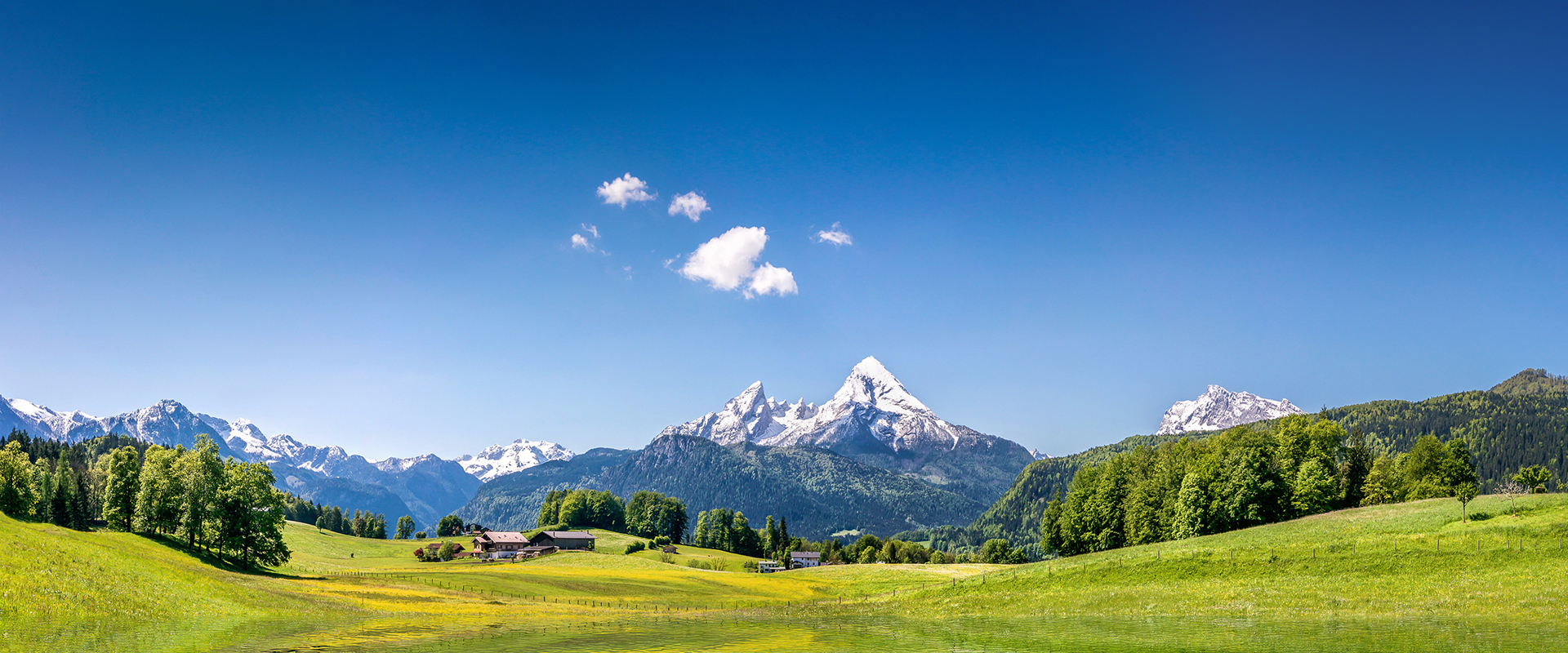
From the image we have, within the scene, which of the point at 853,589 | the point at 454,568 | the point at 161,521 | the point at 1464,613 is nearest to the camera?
the point at 1464,613

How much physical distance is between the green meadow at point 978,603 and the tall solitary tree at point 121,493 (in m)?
17.5

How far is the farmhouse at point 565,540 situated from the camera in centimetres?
18162

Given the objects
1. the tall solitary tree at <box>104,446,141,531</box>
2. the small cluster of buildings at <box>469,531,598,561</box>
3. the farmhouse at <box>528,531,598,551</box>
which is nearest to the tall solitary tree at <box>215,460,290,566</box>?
the tall solitary tree at <box>104,446,141,531</box>

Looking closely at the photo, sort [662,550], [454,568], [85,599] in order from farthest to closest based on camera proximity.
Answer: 1. [662,550]
2. [454,568]
3. [85,599]

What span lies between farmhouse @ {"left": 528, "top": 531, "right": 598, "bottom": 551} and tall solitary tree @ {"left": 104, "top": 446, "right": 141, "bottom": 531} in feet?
300

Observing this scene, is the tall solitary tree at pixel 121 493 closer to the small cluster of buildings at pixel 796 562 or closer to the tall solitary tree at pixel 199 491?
the tall solitary tree at pixel 199 491

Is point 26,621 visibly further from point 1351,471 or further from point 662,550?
point 662,550

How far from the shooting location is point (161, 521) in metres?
89.2

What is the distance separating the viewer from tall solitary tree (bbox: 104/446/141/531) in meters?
94.2

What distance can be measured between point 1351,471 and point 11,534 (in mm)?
149546

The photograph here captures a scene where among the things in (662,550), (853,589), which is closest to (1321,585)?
(853,589)

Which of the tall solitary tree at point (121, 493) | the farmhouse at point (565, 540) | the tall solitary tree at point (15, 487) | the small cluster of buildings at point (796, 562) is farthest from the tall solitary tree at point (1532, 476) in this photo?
the tall solitary tree at point (15, 487)

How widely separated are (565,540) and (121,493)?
3945 inches

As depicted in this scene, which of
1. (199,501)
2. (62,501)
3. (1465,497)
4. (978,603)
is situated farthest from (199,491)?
(1465,497)
